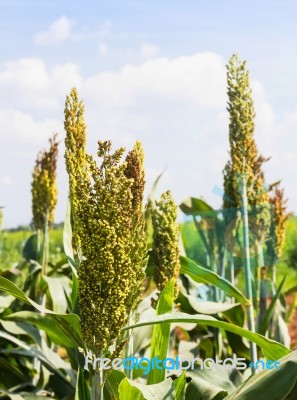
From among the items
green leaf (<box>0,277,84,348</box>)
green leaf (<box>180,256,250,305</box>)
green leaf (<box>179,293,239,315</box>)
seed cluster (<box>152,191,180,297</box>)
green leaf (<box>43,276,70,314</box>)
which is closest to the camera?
green leaf (<box>0,277,84,348</box>)

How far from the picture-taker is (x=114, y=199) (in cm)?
169

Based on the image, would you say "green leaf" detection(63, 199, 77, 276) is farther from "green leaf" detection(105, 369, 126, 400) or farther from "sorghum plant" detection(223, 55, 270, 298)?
"sorghum plant" detection(223, 55, 270, 298)

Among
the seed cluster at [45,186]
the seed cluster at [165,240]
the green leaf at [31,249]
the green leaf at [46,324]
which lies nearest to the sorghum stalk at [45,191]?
the seed cluster at [45,186]

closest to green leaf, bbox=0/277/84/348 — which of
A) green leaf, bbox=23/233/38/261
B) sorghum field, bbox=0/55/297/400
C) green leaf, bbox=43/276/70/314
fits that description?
sorghum field, bbox=0/55/297/400

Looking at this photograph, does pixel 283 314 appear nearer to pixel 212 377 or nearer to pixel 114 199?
pixel 212 377

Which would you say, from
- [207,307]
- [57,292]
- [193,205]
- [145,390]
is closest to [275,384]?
[145,390]

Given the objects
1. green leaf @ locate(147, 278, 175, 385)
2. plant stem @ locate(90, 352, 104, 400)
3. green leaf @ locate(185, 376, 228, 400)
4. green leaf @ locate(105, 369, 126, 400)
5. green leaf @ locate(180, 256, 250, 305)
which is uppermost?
green leaf @ locate(180, 256, 250, 305)

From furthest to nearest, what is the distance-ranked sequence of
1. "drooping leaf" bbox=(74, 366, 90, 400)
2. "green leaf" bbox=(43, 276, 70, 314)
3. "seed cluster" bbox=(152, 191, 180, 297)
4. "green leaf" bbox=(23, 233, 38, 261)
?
"green leaf" bbox=(23, 233, 38, 261), "green leaf" bbox=(43, 276, 70, 314), "seed cluster" bbox=(152, 191, 180, 297), "drooping leaf" bbox=(74, 366, 90, 400)

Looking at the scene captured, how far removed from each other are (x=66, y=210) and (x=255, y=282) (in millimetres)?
1564

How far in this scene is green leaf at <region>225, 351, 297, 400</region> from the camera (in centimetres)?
178

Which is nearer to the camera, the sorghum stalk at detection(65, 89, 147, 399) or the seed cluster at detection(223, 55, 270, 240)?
the sorghum stalk at detection(65, 89, 147, 399)

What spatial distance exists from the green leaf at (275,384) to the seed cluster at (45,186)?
182 centimetres

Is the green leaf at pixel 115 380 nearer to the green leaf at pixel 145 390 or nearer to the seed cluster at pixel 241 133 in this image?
the green leaf at pixel 145 390

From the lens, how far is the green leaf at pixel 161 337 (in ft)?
6.92
